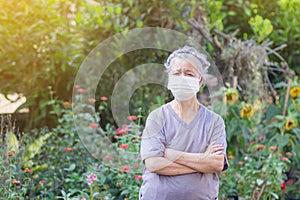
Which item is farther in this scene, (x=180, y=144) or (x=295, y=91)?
(x=295, y=91)

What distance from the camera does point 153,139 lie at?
2492mm

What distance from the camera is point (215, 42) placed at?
5.18m

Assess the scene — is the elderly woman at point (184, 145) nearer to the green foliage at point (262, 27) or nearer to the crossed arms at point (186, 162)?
the crossed arms at point (186, 162)

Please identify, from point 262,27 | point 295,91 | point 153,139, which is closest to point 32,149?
point 153,139

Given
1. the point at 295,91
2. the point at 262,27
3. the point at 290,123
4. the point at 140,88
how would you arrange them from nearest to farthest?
the point at 290,123 → the point at 295,91 → the point at 140,88 → the point at 262,27

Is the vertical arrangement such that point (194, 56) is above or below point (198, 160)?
above

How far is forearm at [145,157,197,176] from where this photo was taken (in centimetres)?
245

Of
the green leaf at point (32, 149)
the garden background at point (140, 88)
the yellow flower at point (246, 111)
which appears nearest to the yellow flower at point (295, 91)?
the garden background at point (140, 88)

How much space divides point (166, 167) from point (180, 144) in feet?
0.41

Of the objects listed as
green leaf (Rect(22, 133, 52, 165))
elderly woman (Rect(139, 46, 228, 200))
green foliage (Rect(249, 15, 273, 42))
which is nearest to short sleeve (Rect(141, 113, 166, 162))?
elderly woman (Rect(139, 46, 228, 200))

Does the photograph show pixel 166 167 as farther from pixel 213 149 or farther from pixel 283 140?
pixel 283 140

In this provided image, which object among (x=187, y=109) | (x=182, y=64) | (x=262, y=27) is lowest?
(x=187, y=109)

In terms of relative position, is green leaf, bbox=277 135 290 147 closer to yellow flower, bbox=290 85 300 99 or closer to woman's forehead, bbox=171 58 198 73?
yellow flower, bbox=290 85 300 99

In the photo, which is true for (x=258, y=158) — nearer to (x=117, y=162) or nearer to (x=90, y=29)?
(x=117, y=162)
